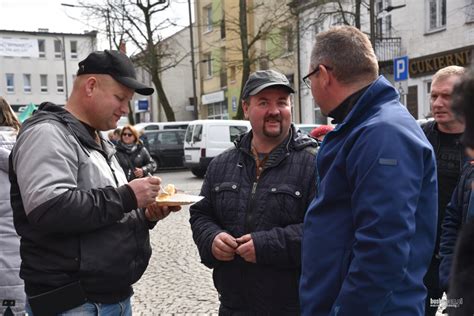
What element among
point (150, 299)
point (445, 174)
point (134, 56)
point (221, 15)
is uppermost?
point (221, 15)

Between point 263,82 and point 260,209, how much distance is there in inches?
29.0

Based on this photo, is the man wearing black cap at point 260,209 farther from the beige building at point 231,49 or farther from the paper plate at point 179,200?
the beige building at point 231,49

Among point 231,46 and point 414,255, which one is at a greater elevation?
point 231,46

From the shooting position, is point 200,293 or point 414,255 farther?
point 200,293

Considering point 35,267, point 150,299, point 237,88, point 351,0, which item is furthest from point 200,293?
point 237,88

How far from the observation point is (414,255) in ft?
6.72

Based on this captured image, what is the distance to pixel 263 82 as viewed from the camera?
124 inches

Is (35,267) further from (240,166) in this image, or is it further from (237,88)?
(237,88)

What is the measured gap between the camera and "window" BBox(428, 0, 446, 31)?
65.8 feet

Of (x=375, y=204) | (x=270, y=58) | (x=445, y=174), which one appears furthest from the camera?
(x=270, y=58)

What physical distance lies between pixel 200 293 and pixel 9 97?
6042cm

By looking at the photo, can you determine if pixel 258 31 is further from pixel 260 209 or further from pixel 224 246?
pixel 224 246

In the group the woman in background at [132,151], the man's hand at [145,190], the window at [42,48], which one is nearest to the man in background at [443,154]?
the man's hand at [145,190]

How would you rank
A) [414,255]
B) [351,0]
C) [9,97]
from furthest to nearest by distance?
[9,97] → [351,0] → [414,255]
